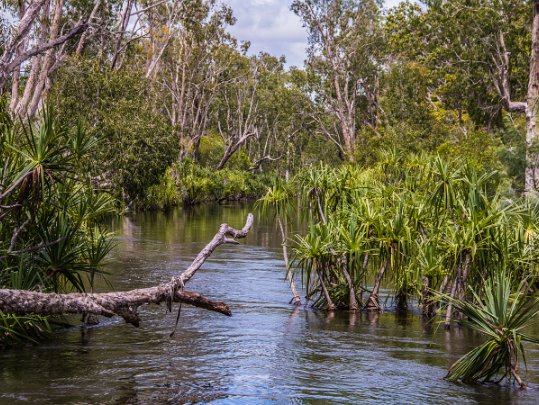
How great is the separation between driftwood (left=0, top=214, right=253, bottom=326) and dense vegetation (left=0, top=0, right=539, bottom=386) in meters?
0.71

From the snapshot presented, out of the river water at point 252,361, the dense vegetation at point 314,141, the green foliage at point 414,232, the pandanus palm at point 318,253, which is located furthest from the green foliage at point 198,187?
the pandanus palm at point 318,253

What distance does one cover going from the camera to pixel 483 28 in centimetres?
3312

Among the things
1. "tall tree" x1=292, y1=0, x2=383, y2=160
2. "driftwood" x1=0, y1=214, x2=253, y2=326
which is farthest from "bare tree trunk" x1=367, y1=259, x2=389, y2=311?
"tall tree" x1=292, y1=0, x2=383, y2=160

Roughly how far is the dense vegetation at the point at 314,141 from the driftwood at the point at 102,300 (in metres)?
Answer: 0.71

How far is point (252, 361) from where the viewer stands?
11438 mm

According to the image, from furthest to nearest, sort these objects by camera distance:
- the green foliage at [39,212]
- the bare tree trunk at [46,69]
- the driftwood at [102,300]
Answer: the bare tree trunk at [46,69]
the green foliage at [39,212]
the driftwood at [102,300]

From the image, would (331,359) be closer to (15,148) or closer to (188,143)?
(15,148)

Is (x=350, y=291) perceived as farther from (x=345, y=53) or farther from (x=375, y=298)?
(x=345, y=53)

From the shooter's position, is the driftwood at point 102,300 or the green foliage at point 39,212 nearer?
the driftwood at point 102,300

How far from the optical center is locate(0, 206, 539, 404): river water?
954 centimetres

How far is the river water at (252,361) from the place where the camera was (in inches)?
376

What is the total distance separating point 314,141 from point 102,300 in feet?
235

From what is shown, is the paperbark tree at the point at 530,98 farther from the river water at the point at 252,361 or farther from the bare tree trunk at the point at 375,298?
the river water at the point at 252,361

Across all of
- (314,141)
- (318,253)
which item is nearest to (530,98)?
(318,253)
